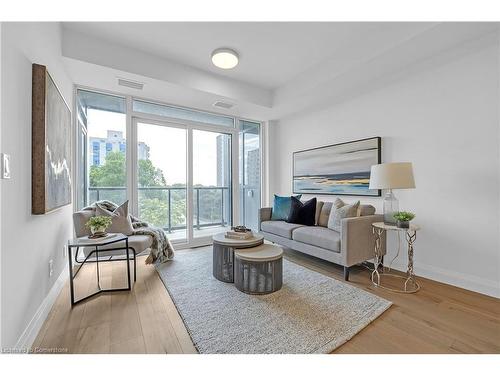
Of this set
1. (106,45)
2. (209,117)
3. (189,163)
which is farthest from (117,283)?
(209,117)

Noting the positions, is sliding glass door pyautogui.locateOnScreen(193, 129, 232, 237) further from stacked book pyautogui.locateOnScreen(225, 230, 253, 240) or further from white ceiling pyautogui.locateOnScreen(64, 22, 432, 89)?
stacked book pyautogui.locateOnScreen(225, 230, 253, 240)

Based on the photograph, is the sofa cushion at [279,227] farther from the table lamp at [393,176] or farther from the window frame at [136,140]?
the table lamp at [393,176]

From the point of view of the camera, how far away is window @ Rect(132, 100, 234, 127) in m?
3.62

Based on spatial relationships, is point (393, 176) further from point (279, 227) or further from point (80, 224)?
point (80, 224)

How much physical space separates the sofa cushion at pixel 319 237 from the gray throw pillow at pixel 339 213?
0.09 metres

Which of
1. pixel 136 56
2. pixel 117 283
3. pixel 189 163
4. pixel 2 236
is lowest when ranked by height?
pixel 117 283

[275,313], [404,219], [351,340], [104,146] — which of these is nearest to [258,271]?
[275,313]

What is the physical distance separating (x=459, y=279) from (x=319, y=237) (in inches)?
55.7

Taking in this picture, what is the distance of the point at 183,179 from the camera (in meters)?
3.97

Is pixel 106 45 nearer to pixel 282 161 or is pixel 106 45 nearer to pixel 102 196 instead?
pixel 102 196

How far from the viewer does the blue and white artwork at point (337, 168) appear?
3.22m

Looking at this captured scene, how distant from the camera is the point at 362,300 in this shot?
81.9 inches

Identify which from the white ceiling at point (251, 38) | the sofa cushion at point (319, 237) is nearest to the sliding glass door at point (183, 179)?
the white ceiling at point (251, 38)
